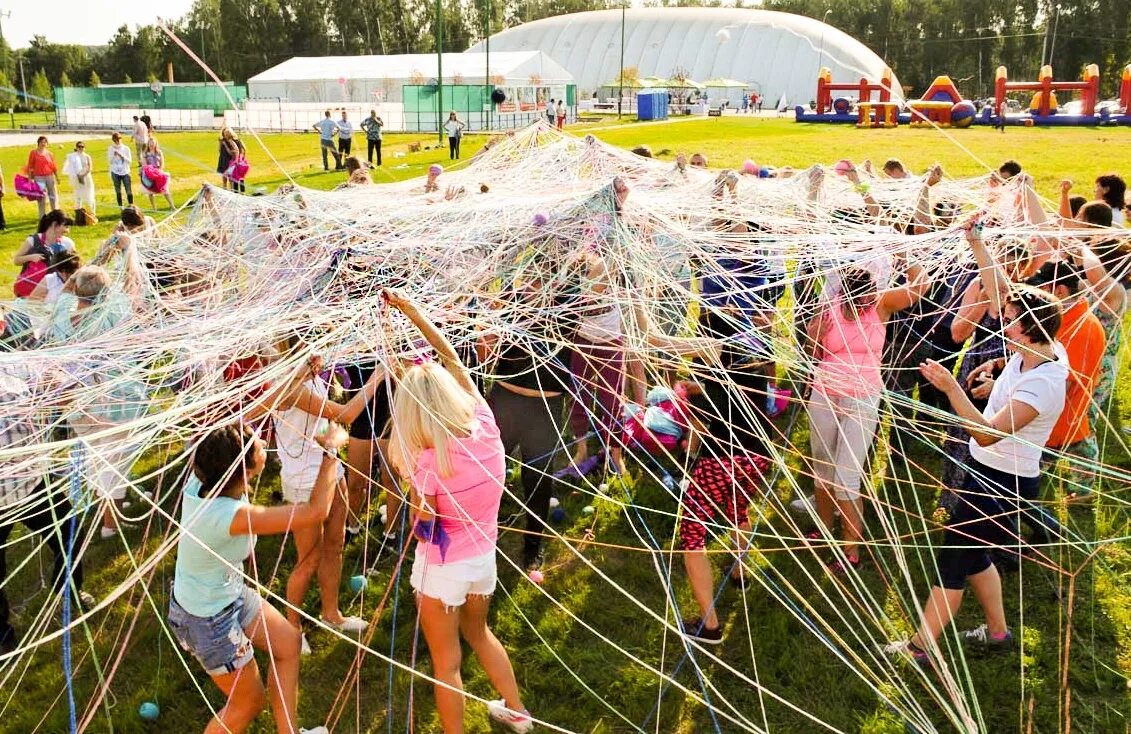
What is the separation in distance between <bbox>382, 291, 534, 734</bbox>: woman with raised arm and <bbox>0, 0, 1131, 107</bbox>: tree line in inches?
2763

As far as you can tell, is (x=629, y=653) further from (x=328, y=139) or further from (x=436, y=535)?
(x=328, y=139)

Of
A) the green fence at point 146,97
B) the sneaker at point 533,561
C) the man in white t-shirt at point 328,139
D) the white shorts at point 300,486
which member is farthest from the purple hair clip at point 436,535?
the green fence at point 146,97

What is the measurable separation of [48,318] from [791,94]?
2593 inches

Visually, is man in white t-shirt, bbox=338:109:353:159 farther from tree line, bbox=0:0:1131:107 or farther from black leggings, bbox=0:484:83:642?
tree line, bbox=0:0:1131:107

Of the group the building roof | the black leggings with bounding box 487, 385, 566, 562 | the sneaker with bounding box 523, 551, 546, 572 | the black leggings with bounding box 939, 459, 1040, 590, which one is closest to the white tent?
the building roof

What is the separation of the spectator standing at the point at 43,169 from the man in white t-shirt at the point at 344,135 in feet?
19.9

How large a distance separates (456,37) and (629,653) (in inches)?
3742

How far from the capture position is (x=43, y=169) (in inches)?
553

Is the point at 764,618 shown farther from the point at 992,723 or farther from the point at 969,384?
the point at 969,384

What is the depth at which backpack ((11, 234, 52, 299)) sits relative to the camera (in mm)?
6559

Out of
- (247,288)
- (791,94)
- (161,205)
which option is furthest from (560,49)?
(247,288)

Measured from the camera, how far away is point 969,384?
5023 millimetres

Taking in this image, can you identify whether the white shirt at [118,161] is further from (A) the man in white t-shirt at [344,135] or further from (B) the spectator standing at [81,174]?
(A) the man in white t-shirt at [344,135]

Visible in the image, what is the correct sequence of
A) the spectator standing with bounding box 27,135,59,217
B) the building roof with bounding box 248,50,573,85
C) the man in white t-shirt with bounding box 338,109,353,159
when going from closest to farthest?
the spectator standing with bounding box 27,135,59,217
the man in white t-shirt with bounding box 338,109,353,159
the building roof with bounding box 248,50,573,85
